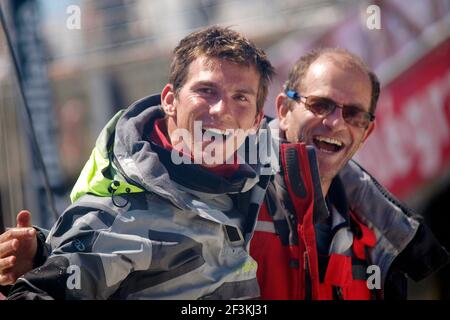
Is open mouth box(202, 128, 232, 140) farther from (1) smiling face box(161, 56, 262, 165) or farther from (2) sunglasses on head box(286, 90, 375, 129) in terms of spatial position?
(2) sunglasses on head box(286, 90, 375, 129)

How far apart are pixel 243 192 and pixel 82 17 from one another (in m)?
0.69

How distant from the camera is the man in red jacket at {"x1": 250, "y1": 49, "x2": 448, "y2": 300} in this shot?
7.07ft

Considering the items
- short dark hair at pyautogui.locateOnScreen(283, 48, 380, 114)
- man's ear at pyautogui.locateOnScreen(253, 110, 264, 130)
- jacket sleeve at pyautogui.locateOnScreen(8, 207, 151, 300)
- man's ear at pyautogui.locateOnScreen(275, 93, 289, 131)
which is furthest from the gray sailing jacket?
short dark hair at pyautogui.locateOnScreen(283, 48, 380, 114)

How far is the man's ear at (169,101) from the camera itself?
6.83 feet

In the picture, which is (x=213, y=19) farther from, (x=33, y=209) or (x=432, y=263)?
(x=432, y=263)

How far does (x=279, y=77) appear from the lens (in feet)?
7.57

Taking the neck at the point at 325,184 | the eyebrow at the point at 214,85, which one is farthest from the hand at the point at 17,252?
the neck at the point at 325,184

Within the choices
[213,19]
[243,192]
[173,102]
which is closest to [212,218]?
[243,192]

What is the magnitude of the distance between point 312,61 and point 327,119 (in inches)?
7.4

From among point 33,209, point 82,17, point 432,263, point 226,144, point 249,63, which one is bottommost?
point 432,263

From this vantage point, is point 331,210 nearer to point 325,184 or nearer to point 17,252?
point 325,184

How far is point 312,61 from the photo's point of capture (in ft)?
7.77

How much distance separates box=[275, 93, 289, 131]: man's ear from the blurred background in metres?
0.03

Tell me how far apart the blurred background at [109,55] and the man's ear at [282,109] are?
0.09ft
